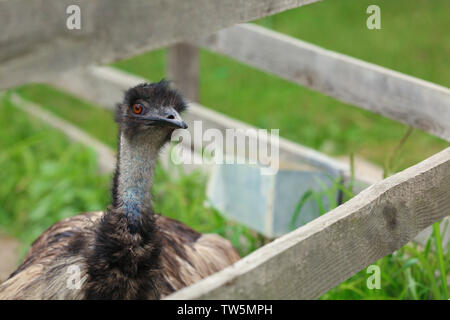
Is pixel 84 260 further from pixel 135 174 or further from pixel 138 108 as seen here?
pixel 138 108

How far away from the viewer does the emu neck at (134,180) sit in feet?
9.06

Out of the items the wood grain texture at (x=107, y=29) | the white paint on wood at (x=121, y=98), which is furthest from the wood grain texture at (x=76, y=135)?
the wood grain texture at (x=107, y=29)

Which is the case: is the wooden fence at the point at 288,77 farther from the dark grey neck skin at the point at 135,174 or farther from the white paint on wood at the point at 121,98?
the dark grey neck skin at the point at 135,174

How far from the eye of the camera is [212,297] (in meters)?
1.73

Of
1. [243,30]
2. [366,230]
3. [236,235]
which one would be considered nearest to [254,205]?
[236,235]

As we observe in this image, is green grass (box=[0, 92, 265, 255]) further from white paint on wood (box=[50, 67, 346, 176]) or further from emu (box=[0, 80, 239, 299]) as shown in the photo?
emu (box=[0, 80, 239, 299])

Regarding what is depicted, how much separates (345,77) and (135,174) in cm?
166

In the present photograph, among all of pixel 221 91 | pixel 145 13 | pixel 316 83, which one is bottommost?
pixel 221 91

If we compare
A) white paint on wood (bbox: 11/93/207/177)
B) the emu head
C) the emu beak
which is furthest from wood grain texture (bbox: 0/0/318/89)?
white paint on wood (bbox: 11/93/207/177)

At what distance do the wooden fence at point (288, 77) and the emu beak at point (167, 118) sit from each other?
0.41m

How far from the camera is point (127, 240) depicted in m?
2.71

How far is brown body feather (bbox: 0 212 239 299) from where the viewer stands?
9.07 feet

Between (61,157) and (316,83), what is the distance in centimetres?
236

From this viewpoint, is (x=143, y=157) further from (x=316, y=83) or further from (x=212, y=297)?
(x=316, y=83)
